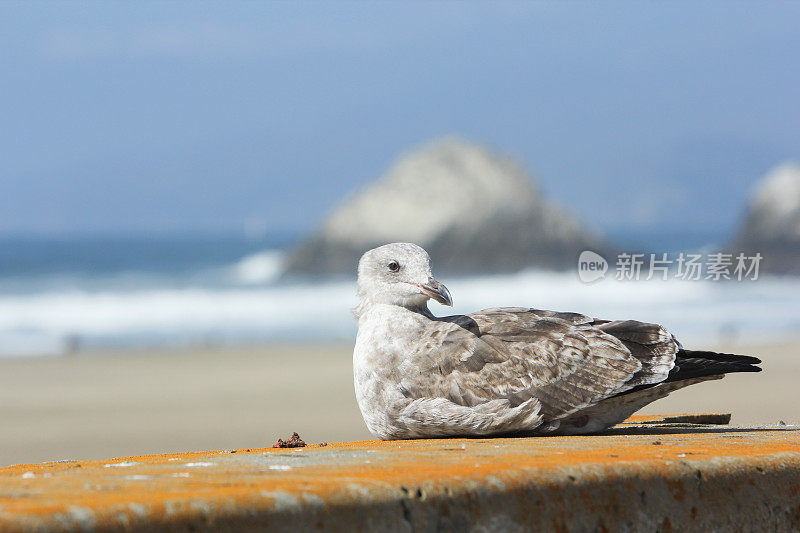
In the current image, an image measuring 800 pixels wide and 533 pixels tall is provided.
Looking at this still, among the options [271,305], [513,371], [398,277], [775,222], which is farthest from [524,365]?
[775,222]

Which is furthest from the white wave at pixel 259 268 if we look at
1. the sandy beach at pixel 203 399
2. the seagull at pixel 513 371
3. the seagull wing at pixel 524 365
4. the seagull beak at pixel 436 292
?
the seagull wing at pixel 524 365

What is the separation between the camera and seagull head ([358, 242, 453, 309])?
16.8ft

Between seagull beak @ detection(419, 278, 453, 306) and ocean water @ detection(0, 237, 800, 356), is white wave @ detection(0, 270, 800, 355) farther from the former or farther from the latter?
seagull beak @ detection(419, 278, 453, 306)

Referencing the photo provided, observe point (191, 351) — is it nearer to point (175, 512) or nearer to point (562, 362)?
point (562, 362)

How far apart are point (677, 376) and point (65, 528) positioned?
3.41 m

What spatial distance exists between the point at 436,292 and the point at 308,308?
1967 centimetres

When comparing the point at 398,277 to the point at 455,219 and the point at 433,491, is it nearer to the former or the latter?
the point at 433,491

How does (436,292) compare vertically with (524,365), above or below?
above

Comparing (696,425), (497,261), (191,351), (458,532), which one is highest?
(497,261)

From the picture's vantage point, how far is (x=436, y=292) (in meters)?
4.99

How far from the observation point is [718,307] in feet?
72.1

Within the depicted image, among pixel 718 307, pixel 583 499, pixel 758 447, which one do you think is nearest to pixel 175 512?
pixel 583 499

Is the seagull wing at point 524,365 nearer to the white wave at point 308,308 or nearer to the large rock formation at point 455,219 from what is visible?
the white wave at point 308,308

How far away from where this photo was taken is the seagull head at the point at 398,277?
16.8ft
